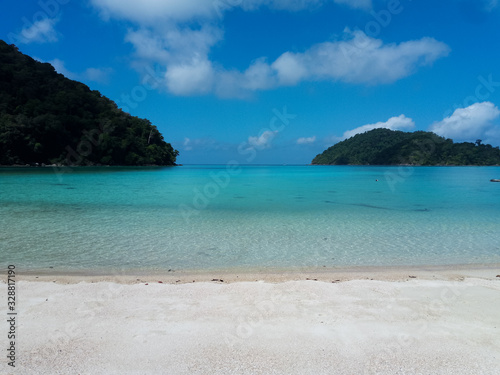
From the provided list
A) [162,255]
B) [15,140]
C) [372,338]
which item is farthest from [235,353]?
[15,140]

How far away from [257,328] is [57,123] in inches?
3484

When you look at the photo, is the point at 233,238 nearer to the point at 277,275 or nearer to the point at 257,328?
the point at 277,275

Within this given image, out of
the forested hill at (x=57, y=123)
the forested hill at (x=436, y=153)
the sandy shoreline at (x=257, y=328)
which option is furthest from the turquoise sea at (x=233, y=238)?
the forested hill at (x=436, y=153)

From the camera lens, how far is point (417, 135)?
19400 cm

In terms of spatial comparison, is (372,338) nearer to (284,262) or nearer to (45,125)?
(284,262)

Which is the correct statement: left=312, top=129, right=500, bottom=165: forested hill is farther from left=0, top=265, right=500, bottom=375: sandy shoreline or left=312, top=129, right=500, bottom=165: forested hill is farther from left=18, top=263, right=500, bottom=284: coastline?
left=0, top=265, right=500, bottom=375: sandy shoreline

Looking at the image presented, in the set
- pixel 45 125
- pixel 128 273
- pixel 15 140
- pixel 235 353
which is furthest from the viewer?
pixel 45 125

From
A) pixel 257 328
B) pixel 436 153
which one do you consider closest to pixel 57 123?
pixel 257 328

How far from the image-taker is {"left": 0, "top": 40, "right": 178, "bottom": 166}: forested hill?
72188 mm

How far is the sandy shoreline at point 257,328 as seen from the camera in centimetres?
324

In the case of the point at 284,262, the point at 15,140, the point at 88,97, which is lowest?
the point at 284,262

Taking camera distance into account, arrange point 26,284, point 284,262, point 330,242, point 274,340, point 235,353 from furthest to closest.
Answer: point 330,242, point 284,262, point 26,284, point 274,340, point 235,353

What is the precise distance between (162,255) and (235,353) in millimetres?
5304

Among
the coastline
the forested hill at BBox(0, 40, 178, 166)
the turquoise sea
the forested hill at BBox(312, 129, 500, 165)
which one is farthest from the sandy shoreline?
the forested hill at BBox(312, 129, 500, 165)
